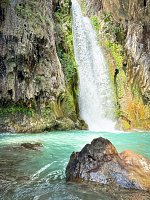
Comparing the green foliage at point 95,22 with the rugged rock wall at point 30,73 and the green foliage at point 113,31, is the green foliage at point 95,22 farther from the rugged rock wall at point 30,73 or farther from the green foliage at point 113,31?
the rugged rock wall at point 30,73

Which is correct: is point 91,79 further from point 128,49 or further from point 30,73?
point 30,73

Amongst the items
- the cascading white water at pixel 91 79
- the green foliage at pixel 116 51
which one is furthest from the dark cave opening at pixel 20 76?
the green foliage at pixel 116 51

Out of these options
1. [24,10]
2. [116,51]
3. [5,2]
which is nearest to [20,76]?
[24,10]

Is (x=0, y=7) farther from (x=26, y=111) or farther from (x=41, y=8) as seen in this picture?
(x=26, y=111)

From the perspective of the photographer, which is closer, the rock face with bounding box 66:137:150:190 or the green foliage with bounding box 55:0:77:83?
the rock face with bounding box 66:137:150:190

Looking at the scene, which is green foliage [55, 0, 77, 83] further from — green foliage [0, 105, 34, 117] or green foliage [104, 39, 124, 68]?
green foliage [0, 105, 34, 117]

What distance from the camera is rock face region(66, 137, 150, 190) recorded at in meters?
7.33

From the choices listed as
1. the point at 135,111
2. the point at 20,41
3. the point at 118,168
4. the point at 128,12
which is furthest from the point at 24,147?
the point at 128,12

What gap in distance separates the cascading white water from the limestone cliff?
745mm

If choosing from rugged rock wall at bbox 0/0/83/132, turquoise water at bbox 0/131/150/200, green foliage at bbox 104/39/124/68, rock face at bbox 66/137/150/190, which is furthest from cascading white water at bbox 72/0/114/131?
rock face at bbox 66/137/150/190

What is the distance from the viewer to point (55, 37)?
24.4m

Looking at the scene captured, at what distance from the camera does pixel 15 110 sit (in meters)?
20.1

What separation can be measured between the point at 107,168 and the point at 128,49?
21.6 metres

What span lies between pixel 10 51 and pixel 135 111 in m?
11.1
